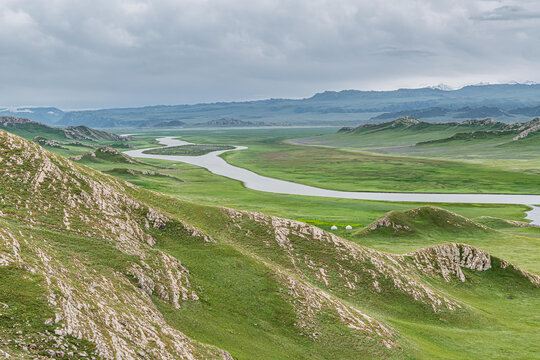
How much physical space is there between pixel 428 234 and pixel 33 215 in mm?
73871

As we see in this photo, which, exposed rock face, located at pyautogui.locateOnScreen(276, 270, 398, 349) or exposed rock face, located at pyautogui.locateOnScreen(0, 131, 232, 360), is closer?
exposed rock face, located at pyautogui.locateOnScreen(0, 131, 232, 360)

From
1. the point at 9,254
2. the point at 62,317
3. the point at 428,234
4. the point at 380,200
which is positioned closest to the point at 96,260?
the point at 9,254

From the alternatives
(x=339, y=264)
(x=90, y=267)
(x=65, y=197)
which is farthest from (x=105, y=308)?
(x=339, y=264)

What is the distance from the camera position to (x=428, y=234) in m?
84.3

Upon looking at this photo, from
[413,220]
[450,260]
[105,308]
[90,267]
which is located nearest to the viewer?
[105,308]

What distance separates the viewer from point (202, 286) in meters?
36.8

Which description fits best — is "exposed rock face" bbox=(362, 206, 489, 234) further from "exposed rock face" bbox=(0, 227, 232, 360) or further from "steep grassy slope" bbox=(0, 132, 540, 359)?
"exposed rock face" bbox=(0, 227, 232, 360)

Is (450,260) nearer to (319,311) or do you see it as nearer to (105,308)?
(319,311)

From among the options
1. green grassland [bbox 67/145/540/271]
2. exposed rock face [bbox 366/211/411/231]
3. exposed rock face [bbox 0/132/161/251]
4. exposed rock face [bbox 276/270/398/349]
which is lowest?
green grassland [bbox 67/145/540/271]

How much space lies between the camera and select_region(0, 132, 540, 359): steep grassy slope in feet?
81.0

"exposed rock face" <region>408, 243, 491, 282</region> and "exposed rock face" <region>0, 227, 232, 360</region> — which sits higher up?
"exposed rock face" <region>0, 227, 232, 360</region>

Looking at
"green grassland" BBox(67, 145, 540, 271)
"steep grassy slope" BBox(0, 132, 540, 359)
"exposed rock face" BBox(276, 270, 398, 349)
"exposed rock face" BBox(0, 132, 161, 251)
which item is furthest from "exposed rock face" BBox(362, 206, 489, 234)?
"exposed rock face" BBox(0, 132, 161, 251)

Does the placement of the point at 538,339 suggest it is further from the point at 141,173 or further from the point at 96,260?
the point at 141,173

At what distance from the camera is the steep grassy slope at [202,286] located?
2470 cm
